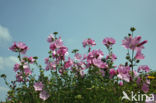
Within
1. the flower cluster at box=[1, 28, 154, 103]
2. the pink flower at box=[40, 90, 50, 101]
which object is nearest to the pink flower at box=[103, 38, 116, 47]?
the flower cluster at box=[1, 28, 154, 103]

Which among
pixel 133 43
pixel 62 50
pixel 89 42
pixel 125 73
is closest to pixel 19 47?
pixel 62 50

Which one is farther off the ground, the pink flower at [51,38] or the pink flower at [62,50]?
the pink flower at [51,38]

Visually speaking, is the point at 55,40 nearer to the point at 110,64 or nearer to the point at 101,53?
the point at 101,53

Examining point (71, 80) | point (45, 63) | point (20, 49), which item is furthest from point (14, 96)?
point (20, 49)

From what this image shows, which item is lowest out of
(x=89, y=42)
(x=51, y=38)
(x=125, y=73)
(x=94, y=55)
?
(x=125, y=73)

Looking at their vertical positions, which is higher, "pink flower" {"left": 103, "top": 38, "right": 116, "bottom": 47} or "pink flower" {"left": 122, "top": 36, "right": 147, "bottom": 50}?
"pink flower" {"left": 103, "top": 38, "right": 116, "bottom": 47}

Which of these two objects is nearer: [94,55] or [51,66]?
[94,55]

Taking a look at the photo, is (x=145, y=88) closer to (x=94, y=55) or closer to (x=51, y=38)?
(x=94, y=55)

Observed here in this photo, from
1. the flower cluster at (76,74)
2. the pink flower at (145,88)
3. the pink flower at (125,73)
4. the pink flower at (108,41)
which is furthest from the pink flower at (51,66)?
the pink flower at (145,88)

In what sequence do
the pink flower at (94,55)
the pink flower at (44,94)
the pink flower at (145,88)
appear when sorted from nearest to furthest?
the pink flower at (145,88)
the pink flower at (44,94)
the pink flower at (94,55)

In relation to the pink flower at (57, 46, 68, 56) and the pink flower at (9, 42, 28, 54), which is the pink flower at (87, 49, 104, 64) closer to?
the pink flower at (57, 46, 68, 56)

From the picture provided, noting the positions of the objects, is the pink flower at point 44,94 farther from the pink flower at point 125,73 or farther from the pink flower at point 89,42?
the pink flower at point 125,73

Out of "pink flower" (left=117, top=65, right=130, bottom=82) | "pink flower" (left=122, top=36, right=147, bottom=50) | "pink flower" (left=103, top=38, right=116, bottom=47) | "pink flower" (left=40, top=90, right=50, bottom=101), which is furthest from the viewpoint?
"pink flower" (left=103, top=38, right=116, bottom=47)

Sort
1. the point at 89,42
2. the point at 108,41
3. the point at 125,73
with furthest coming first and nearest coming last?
the point at 89,42
the point at 108,41
the point at 125,73
